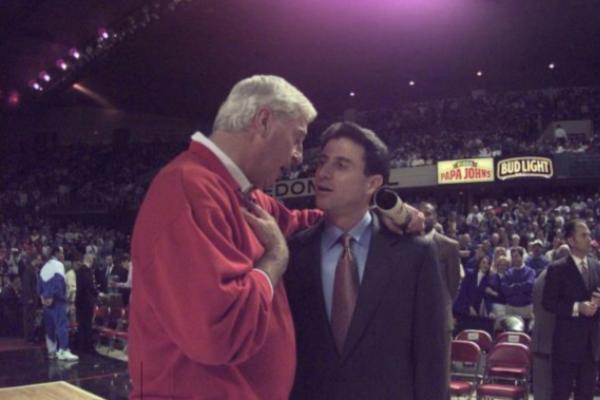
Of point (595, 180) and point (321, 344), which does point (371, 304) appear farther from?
point (595, 180)

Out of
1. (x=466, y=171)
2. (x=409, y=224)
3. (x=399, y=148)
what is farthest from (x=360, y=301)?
(x=399, y=148)

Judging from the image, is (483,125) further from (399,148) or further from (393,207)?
(393,207)

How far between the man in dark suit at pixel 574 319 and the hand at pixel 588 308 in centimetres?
2

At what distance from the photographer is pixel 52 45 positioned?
2003cm

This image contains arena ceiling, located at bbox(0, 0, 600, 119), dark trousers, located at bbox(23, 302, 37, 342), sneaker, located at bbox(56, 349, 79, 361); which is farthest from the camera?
arena ceiling, located at bbox(0, 0, 600, 119)

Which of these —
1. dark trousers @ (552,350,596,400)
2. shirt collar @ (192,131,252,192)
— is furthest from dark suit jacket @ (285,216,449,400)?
dark trousers @ (552,350,596,400)

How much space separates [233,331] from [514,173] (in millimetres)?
20248

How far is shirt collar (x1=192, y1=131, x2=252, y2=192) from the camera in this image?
1.71m

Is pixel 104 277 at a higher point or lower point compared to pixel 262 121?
lower

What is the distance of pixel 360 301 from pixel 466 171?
2024 centimetres

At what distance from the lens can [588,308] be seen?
5.09 m

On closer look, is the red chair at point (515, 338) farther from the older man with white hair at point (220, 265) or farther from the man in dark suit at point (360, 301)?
the older man with white hair at point (220, 265)

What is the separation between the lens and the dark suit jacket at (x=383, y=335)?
1916mm

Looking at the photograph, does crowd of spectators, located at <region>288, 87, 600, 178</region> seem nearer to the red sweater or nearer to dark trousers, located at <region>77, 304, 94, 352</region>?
dark trousers, located at <region>77, 304, 94, 352</region>
